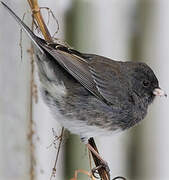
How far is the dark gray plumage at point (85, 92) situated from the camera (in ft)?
10.3

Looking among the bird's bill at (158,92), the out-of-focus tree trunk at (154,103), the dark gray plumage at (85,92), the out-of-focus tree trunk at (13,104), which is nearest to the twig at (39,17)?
the dark gray plumage at (85,92)

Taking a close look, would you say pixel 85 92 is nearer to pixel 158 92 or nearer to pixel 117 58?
pixel 158 92

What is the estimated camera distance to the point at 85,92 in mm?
3230

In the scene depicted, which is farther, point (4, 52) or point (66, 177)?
point (66, 177)

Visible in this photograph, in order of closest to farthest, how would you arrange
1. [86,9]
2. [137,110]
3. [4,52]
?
[137,110] < [4,52] < [86,9]

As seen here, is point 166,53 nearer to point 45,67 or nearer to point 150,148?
point 150,148

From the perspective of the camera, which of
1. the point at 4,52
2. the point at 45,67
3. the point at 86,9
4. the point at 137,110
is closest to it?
the point at 45,67

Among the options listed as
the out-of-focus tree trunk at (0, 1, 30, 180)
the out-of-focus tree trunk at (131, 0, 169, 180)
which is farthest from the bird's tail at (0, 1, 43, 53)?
the out-of-focus tree trunk at (131, 0, 169, 180)

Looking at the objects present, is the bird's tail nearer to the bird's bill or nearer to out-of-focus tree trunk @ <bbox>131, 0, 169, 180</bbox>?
the bird's bill

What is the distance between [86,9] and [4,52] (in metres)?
0.96

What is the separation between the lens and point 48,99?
320cm

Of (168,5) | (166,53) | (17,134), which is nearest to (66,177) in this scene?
(17,134)

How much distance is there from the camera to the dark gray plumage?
123 inches

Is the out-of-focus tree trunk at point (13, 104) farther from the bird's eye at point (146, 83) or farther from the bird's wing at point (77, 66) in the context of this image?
the bird's eye at point (146, 83)
